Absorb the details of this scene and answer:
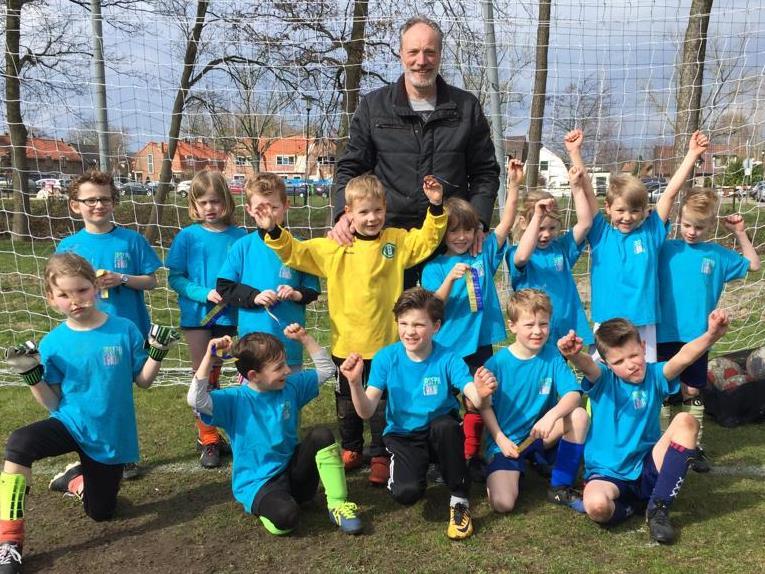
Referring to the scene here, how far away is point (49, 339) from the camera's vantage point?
10.2ft

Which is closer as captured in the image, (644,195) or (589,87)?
(644,195)

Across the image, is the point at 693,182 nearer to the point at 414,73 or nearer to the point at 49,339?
the point at 414,73

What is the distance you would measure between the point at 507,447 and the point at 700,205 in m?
1.68

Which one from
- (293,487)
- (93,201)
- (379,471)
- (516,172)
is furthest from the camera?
(93,201)

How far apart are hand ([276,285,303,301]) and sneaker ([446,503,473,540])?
1308 mm

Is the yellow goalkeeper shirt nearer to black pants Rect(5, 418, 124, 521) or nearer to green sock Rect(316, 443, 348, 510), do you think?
green sock Rect(316, 443, 348, 510)

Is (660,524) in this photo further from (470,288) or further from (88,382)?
(88,382)

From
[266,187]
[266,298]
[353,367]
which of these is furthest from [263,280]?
[353,367]

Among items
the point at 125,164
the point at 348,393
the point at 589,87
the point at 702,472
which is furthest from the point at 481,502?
the point at 125,164

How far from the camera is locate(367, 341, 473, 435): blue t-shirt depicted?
3238 millimetres

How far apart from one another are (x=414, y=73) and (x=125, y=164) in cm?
516

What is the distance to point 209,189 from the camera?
12.6 feet

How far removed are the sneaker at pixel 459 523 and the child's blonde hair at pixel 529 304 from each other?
915 mm

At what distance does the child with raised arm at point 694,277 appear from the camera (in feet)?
12.2
